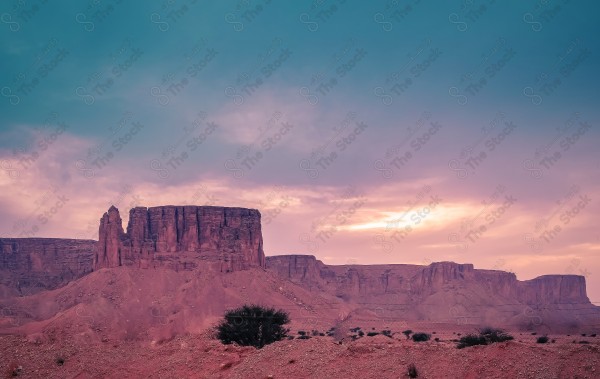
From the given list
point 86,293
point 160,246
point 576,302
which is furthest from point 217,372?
point 576,302

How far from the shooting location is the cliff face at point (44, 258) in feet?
514

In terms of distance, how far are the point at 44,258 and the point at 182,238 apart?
53.0 m

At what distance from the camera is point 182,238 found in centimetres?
13275

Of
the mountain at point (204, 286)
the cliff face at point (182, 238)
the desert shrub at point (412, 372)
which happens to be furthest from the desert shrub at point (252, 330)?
the cliff face at point (182, 238)

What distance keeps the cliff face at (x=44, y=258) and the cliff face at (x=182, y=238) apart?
1267 inches

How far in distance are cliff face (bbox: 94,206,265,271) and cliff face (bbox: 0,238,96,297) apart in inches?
1267

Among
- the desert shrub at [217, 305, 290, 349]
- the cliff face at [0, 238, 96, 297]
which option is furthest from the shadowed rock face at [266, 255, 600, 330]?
the desert shrub at [217, 305, 290, 349]

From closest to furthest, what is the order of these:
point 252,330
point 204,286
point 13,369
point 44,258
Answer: point 13,369
point 252,330
point 204,286
point 44,258

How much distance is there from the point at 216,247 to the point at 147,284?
22.4 m

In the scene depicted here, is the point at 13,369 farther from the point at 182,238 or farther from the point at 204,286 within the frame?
the point at 182,238

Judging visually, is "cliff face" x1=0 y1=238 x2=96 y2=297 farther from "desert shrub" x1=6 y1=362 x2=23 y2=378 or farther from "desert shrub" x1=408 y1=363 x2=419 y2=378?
"desert shrub" x1=408 y1=363 x2=419 y2=378


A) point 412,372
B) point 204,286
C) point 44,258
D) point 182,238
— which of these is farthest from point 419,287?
point 412,372

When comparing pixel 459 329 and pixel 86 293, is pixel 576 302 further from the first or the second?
pixel 86 293

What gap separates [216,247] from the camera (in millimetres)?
133875
